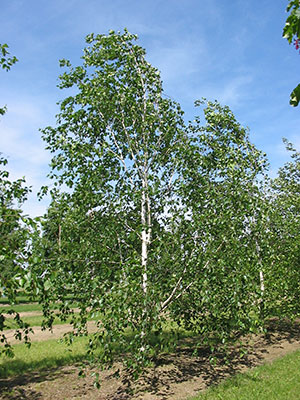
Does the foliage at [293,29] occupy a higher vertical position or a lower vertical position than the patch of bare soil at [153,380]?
higher

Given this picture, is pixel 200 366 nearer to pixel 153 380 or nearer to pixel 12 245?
pixel 153 380

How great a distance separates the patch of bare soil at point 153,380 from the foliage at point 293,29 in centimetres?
600

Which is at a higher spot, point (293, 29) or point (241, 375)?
point (293, 29)

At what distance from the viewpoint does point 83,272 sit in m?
6.51

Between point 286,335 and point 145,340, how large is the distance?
791 centimetres

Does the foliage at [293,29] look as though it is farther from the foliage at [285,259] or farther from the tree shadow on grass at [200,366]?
the foliage at [285,259]

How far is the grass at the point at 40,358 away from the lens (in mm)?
8939

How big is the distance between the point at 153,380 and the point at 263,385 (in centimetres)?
239

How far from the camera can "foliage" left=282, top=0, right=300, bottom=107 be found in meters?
2.37

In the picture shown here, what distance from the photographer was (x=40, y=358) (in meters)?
10.0

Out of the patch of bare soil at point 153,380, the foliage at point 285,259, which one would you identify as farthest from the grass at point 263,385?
the foliage at point 285,259

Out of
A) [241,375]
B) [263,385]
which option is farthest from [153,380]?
[263,385]

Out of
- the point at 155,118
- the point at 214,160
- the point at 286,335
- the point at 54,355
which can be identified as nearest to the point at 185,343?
the point at 286,335

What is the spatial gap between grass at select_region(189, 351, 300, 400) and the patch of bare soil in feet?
1.26
